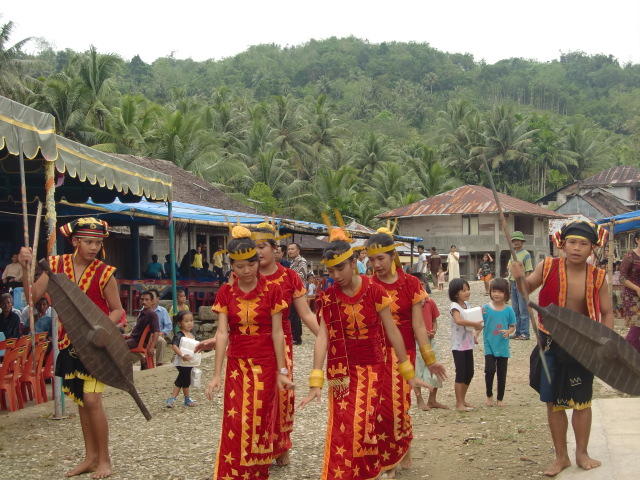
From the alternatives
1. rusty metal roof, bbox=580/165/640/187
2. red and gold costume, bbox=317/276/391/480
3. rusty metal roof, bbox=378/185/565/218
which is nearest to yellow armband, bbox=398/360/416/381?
red and gold costume, bbox=317/276/391/480

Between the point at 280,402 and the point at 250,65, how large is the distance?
10697cm

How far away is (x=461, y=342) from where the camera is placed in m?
8.37

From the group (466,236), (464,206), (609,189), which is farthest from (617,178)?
(464,206)

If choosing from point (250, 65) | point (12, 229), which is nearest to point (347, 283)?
point (12, 229)

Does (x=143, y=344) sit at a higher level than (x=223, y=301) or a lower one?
lower

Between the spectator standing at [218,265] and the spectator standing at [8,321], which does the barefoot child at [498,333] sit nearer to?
the spectator standing at [8,321]

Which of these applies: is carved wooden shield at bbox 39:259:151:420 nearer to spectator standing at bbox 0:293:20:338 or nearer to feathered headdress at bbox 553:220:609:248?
feathered headdress at bbox 553:220:609:248

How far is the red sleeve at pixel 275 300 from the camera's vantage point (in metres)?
5.48

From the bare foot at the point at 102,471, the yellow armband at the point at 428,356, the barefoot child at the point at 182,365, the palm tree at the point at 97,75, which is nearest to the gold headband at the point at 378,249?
the yellow armband at the point at 428,356

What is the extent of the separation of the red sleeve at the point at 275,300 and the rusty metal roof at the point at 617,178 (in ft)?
→ 187

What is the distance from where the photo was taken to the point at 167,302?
54.4 feet

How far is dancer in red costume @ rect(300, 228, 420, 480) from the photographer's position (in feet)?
17.0

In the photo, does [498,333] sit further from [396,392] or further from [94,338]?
[94,338]

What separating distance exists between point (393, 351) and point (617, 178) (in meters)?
57.8
